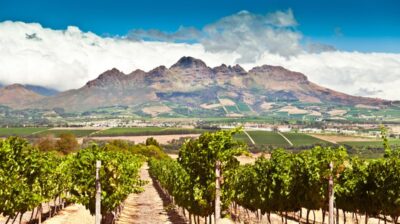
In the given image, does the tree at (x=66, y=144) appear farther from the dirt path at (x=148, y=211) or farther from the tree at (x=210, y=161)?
the tree at (x=210, y=161)

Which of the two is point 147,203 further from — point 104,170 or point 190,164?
point 190,164

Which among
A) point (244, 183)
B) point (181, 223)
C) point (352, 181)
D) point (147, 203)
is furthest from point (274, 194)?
point (147, 203)

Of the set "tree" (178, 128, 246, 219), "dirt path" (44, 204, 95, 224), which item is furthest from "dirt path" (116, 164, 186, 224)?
"tree" (178, 128, 246, 219)

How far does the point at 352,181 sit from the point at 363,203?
2.51m

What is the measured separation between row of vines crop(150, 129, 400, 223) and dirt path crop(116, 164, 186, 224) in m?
10.8

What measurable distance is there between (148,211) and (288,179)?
3699 cm

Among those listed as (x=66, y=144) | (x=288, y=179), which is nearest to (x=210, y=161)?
(x=288, y=179)

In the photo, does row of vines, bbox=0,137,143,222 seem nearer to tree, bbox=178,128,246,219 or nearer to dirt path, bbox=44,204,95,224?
tree, bbox=178,128,246,219

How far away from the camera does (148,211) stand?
82.5 meters

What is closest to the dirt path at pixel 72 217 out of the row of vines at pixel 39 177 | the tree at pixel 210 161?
the row of vines at pixel 39 177

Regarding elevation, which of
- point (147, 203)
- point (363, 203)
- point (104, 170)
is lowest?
point (147, 203)

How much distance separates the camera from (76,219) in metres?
64.8

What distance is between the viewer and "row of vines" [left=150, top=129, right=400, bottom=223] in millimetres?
37281

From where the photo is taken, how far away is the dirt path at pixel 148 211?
228 ft
